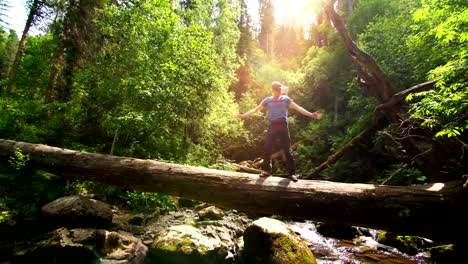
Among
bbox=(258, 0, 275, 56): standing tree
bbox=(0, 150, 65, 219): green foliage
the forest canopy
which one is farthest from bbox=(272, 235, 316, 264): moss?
bbox=(258, 0, 275, 56): standing tree

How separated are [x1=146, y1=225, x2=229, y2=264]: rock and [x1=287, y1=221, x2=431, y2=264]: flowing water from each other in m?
2.89

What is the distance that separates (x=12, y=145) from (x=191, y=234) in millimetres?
6941

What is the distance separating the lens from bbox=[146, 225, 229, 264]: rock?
6.36 metres

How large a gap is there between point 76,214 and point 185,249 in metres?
3.22

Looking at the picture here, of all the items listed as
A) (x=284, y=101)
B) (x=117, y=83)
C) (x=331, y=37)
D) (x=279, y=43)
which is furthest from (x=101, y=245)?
(x=279, y=43)

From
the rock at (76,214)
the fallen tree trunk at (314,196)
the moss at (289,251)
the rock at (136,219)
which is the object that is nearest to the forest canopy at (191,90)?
the fallen tree trunk at (314,196)

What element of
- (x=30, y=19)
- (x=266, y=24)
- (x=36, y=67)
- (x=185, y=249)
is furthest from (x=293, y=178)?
(x=266, y=24)

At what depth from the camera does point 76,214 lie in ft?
24.8

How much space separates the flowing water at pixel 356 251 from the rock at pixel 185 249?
2895mm

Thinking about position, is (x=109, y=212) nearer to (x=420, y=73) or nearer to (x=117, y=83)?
(x=117, y=83)

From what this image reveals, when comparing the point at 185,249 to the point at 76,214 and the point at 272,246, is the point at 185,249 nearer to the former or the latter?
the point at 272,246

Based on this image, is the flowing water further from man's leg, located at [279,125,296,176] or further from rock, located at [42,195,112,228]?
rock, located at [42,195,112,228]

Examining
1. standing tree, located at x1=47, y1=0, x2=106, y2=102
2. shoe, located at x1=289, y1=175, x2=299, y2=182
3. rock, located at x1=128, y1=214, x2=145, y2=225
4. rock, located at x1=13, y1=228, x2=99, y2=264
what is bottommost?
rock, located at x1=13, y1=228, x2=99, y2=264

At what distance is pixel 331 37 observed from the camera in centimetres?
2919
